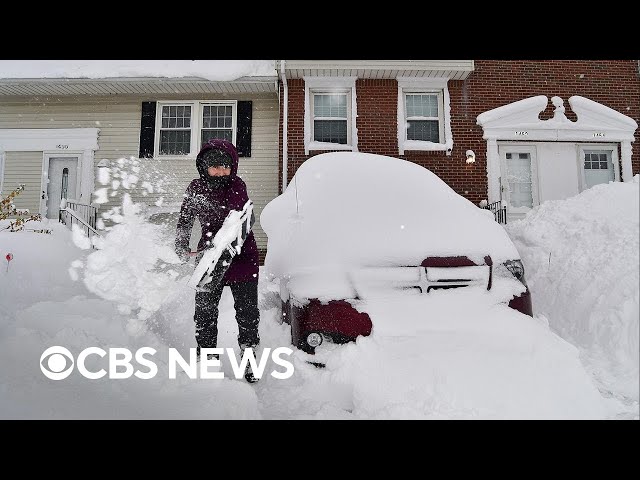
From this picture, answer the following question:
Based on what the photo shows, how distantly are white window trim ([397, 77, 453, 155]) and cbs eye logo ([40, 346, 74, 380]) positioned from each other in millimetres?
5170

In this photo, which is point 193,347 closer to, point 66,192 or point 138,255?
point 138,255

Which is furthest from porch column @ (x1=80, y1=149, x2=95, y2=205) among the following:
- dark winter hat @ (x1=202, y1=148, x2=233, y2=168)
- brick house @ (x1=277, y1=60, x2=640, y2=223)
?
dark winter hat @ (x1=202, y1=148, x2=233, y2=168)

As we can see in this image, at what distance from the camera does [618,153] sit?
174 inches

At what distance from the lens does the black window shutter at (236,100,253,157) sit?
22.6 ft

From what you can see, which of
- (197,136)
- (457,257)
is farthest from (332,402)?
(197,136)

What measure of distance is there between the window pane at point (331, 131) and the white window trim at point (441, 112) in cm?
96

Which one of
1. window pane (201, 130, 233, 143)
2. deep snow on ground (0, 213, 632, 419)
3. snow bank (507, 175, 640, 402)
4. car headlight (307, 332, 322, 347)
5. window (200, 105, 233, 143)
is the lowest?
deep snow on ground (0, 213, 632, 419)

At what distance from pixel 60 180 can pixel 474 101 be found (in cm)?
611

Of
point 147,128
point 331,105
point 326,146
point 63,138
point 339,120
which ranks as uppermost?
point 331,105

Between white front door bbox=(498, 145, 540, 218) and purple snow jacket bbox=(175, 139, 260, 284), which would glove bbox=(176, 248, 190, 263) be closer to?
purple snow jacket bbox=(175, 139, 260, 284)

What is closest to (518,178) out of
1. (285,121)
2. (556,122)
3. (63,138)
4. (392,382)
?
(556,122)

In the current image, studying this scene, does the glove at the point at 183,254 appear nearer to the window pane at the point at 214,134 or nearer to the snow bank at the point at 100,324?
the snow bank at the point at 100,324

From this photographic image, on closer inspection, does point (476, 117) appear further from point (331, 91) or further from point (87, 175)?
point (87, 175)

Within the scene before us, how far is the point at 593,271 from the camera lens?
2.39 m
